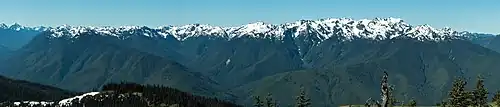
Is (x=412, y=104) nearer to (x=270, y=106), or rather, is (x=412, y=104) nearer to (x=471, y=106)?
(x=471, y=106)

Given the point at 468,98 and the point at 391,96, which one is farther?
the point at 468,98

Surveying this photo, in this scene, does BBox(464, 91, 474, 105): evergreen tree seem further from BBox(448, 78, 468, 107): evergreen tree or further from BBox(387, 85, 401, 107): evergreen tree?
BBox(387, 85, 401, 107): evergreen tree

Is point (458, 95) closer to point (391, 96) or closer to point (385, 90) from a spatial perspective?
point (391, 96)

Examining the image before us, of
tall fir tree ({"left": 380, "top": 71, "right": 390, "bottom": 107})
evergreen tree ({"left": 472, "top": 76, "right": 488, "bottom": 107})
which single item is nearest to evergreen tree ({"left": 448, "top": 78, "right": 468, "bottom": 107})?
evergreen tree ({"left": 472, "top": 76, "right": 488, "bottom": 107})

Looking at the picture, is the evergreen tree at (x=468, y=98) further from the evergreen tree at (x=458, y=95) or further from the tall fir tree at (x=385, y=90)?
the tall fir tree at (x=385, y=90)

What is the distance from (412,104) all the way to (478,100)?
58.3ft

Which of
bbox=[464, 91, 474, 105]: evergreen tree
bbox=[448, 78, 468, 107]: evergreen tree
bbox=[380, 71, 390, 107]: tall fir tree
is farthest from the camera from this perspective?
bbox=[464, 91, 474, 105]: evergreen tree

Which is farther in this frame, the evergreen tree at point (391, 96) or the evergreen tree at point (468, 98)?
the evergreen tree at point (468, 98)

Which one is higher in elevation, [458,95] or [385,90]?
[458,95]

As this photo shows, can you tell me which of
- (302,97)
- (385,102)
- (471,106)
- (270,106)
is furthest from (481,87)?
(270,106)

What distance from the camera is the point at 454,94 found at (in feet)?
285

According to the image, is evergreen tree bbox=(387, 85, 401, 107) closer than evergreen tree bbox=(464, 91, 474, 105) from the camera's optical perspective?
Yes

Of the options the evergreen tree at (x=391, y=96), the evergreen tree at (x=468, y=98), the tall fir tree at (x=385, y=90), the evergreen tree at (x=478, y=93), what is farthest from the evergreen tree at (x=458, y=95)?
the tall fir tree at (x=385, y=90)

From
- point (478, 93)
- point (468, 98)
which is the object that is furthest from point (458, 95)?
point (478, 93)
